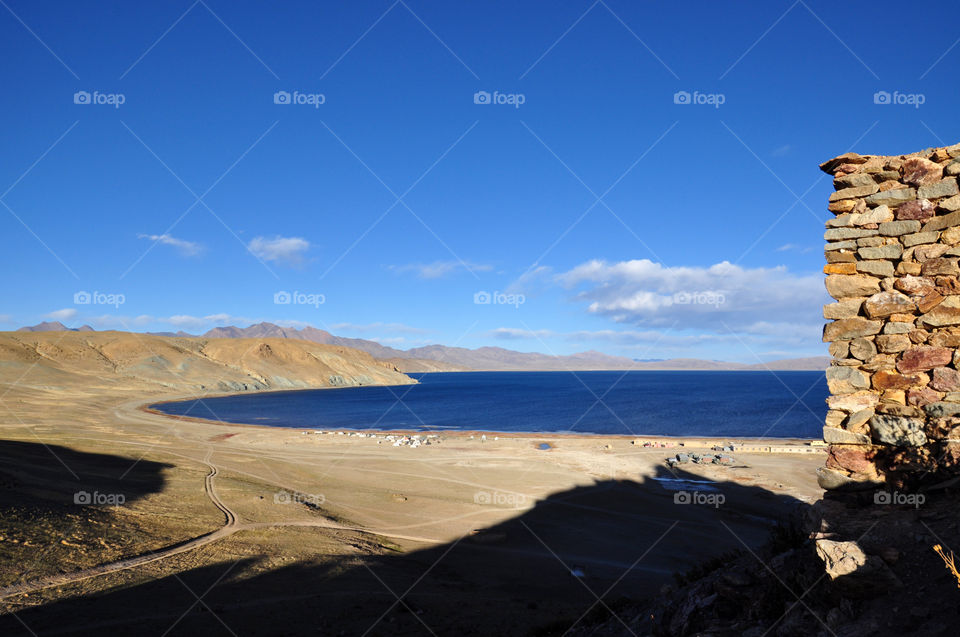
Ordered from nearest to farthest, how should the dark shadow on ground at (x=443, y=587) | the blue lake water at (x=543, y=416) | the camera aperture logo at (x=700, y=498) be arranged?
the dark shadow on ground at (x=443, y=587)
the camera aperture logo at (x=700, y=498)
the blue lake water at (x=543, y=416)

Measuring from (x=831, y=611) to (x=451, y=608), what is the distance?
776cm

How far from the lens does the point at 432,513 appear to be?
830 inches

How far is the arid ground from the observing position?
996cm

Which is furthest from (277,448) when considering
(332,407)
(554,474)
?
(332,407)

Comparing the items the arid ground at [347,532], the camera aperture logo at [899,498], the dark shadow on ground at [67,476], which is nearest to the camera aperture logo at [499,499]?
the arid ground at [347,532]

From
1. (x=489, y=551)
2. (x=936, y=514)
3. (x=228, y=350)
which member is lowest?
(x=489, y=551)

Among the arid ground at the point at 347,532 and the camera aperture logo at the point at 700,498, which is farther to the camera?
the camera aperture logo at the point at 700,498

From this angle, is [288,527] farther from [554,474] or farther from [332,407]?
[332,407]

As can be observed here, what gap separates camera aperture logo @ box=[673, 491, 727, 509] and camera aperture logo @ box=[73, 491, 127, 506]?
2284 cm

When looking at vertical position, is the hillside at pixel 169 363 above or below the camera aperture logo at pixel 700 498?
above

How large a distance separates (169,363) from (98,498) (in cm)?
12591

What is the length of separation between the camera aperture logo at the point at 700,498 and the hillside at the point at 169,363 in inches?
3951

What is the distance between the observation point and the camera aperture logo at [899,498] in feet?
20.0

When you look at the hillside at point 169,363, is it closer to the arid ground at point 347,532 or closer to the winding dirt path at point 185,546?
the arid ground at point 347,532
